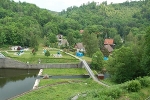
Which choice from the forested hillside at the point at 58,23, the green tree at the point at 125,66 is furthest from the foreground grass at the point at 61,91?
the forested hillside at the point at 58,23

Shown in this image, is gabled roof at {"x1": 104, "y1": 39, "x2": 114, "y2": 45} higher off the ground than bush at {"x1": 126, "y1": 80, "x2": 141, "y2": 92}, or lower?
higher

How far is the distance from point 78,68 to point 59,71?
5205 millimetres

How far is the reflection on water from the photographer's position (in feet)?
110

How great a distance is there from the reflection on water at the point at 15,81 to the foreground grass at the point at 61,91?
5514 mm

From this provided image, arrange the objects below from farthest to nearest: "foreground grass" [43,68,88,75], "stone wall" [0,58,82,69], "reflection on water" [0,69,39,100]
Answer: "stone wall" [0,58,82,69]
"foreground grass" [43,68,88,75]
"reflection on water" [0,69,39,100]

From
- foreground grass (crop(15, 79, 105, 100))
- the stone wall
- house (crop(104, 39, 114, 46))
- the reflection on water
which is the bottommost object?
the reflection on water

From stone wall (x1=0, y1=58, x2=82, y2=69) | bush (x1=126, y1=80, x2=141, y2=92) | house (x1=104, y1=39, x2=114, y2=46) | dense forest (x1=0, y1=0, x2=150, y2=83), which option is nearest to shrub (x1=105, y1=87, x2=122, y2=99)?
bush (x1=126, y1=80, x2=141, y2=92)

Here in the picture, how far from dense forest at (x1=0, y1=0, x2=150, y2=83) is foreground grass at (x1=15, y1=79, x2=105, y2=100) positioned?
237 inches

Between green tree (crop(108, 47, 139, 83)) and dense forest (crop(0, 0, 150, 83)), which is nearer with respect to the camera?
green tree (crop(108, 47, 139, 83))

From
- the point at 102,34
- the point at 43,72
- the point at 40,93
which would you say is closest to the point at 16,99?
the point at 40,93

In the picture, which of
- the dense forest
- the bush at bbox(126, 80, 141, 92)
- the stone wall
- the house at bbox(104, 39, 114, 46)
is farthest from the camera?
the house at bbox(104, 39, 114, 46)

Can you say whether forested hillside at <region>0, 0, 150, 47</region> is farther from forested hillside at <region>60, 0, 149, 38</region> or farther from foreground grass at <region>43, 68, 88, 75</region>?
foreground grass at <region>43, 68, 88, 75</region>

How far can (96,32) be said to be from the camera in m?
88.1

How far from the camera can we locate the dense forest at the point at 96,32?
115ft
